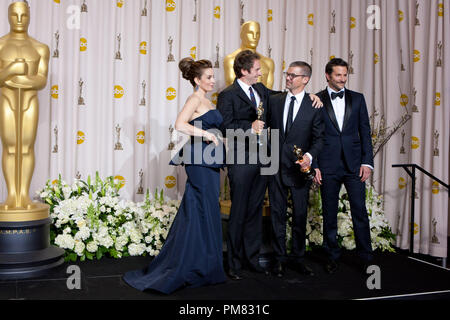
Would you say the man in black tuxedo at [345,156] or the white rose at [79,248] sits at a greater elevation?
the man in black tuxedo at [345,156]

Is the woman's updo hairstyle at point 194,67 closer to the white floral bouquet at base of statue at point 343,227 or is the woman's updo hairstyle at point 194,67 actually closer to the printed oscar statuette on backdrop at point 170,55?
the printed oscar statuette on backdrop at point 170,55

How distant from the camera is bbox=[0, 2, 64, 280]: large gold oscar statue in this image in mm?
3766

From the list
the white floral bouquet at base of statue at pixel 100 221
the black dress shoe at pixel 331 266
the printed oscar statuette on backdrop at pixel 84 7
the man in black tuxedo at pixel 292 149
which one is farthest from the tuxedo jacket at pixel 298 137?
the printed oscar statuette on backdrop at pixel 84 7

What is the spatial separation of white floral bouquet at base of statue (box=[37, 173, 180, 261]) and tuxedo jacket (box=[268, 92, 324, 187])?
151 centimetres

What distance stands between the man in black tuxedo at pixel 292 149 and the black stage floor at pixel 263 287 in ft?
0.78

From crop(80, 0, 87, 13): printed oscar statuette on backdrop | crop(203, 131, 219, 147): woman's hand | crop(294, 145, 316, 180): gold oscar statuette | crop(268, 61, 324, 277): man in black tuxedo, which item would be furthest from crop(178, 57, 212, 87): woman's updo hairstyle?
crop(80, 0, 87, 13): printed oscar statuette on backdrop

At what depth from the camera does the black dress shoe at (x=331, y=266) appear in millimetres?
3908

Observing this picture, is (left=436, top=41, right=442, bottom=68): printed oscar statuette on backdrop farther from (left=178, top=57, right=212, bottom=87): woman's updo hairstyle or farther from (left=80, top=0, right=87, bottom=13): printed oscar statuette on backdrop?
(left=80, top=0, right=87, bottom=13): printed oscar statuette on backdrop

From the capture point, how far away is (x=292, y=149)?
3.77 meters

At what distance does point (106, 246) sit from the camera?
4.36 m

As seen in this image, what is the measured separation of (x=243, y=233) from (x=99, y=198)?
5.35 ft

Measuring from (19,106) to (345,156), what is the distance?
8.94ft

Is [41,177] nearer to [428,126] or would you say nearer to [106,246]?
[106,246]
